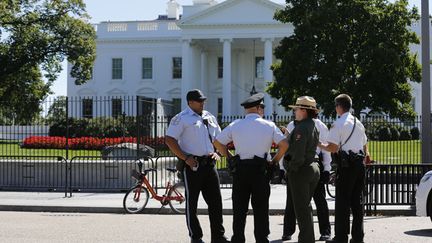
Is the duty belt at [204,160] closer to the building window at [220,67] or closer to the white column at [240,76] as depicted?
the white column at [240,76]

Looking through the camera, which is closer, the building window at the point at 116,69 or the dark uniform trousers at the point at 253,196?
the dark uniform trousers at the point at 253,196

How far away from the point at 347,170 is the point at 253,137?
5.38ft

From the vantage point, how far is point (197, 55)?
65.3 m

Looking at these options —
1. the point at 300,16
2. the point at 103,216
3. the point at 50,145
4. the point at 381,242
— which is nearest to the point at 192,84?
the point at 300,16

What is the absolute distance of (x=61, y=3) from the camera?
131 ft

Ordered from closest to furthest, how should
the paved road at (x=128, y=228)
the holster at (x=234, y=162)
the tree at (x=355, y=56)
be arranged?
1. the holster at (x=234, y=162)
2. the paved road at (x=128, y=228)
3. the tree at (x=355, y=56)

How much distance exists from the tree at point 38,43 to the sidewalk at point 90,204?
2167cm

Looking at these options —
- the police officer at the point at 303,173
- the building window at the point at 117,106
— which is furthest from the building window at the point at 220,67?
the police officer at the point at 303,173

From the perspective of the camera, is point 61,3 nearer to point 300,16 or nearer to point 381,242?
point 300,16

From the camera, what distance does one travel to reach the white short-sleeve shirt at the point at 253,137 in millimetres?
8070

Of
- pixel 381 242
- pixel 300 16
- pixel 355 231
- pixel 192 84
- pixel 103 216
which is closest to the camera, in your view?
pixel 355 231

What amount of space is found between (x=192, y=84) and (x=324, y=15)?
126 ft

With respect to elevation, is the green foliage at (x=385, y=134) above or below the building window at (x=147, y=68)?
below

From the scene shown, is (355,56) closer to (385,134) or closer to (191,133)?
(385,134)
